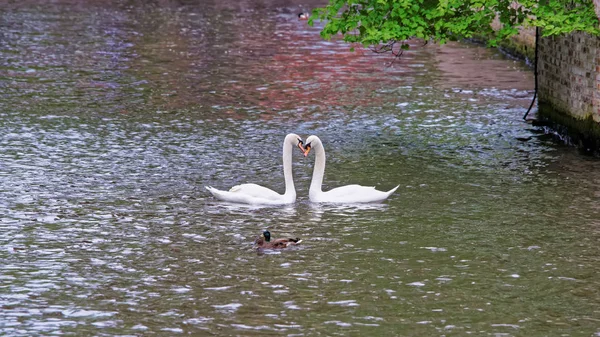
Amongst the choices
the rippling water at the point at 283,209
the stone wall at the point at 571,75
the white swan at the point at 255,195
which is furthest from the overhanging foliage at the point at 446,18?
the white swan at the point at 255,195

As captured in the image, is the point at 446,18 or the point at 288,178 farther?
the point at 446,18

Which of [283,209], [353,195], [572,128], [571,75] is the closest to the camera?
[283,209]

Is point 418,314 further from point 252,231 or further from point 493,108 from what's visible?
point 493,108

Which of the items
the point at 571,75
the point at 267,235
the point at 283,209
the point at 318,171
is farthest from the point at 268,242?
the point at 571,75

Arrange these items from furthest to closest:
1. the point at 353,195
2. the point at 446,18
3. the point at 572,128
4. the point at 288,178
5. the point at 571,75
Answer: the point at 571,75, the point at 572,128, the point at 446,18, the point at 288,178, the point at 353,195

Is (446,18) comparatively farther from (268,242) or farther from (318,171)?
(268,242)

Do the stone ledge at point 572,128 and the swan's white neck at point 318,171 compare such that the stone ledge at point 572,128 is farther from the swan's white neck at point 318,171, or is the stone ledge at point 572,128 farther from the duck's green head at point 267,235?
the duck's green head at point 267,235

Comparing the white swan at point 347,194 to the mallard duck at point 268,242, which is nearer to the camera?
the mallard duck at point 268,242

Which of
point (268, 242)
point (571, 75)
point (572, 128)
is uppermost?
point (571, 75)

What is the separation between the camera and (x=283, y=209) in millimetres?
16359

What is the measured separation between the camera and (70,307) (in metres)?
11.8

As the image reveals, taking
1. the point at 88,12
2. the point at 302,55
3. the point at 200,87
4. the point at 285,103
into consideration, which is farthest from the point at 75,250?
the point at 88,12

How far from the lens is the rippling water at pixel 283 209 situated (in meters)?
11.8

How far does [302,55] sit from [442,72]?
556 cm
